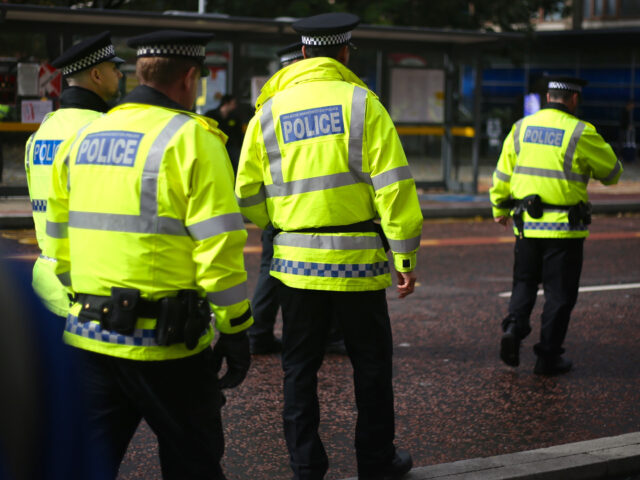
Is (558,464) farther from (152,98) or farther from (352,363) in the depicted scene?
(152,98)

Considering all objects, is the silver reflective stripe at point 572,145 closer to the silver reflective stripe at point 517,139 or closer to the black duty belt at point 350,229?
the silver reflective stripe at point 517,139

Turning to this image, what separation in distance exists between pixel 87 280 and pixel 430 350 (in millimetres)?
3875

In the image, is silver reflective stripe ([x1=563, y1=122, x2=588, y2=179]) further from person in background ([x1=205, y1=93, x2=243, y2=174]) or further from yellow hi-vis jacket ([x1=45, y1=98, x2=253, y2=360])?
person in background ([x1=205, y1=93, x2=243, y2=174])

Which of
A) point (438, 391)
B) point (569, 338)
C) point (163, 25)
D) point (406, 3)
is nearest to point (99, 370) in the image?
point (438, 391)

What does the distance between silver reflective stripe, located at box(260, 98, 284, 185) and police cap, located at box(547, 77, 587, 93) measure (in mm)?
2584

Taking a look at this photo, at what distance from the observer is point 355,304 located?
12.5 ft

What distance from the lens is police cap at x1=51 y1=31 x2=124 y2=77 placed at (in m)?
4.00

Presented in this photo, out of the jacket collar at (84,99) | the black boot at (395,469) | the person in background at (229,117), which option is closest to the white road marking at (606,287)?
the black boot at (395,469)

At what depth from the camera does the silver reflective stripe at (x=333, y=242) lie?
379 cm

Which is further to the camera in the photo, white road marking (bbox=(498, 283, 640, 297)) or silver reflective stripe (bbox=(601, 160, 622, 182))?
white road marking (bbox=(498, 283, 640, 297))

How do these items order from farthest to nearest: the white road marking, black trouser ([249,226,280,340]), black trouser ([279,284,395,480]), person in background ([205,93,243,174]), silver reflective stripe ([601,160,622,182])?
1. person in background ([205,93,243,174])
2. the white road marking
3. black trouser ([249,226,280,340])
4. silver reflective stripe ([601,160,622,182])
5. black trouser ([279,284,395,480])

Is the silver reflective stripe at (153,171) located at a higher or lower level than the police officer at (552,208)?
higher

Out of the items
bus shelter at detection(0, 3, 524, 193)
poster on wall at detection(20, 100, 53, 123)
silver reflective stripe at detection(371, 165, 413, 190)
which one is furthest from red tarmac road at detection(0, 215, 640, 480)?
poster on wall at detection(20, 100, 53, 123)

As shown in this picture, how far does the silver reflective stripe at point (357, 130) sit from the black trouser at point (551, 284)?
237 cm
